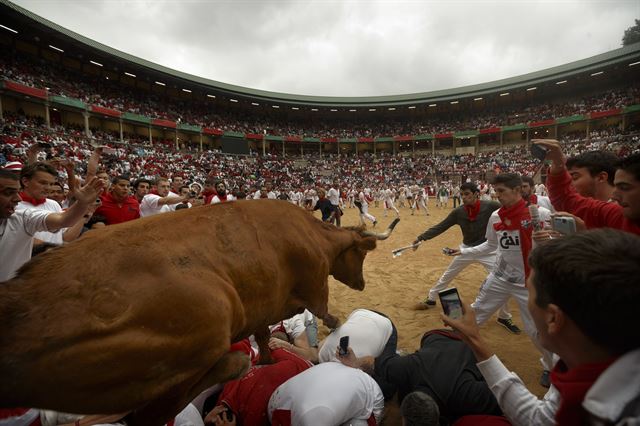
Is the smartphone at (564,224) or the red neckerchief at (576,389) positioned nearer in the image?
the red neckerchief at (576,389)

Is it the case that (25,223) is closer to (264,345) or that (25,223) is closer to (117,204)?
(264,345)

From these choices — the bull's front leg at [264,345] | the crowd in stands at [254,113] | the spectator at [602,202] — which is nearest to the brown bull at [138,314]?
the bull's front leg at [264,345]

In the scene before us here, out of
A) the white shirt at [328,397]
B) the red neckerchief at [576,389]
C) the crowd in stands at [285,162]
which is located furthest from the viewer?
the crowd in stands at [285,162]

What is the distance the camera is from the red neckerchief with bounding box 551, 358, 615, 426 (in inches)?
42.9

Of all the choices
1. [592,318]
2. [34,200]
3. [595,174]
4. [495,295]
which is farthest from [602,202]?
[34,200]

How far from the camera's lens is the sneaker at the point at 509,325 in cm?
484

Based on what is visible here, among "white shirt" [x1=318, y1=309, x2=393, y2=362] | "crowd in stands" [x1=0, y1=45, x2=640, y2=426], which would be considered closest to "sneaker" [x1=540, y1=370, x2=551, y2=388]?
"crowd in stands" [x1=0, y1=45, x2=640, y2=426]

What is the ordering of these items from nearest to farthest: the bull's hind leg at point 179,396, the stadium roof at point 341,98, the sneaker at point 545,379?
the bull's hind leg at point 179,396 < the sneaker at point 545,379 < the stadium roof at point 341,98

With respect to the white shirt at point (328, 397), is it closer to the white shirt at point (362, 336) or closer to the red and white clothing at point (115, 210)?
the white shirt at point (362, 336)

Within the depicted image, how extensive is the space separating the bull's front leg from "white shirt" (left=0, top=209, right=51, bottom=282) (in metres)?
2.13

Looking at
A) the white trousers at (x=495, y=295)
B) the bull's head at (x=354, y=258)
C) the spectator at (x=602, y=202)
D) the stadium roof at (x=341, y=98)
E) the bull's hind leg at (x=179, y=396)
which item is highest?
the stadium roof at (x=341, y=98)

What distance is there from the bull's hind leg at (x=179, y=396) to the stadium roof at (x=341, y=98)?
1572 inches

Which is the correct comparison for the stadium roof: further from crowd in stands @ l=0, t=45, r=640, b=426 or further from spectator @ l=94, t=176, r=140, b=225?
crowd in stands @ l=0, t=45, r=640, b=426

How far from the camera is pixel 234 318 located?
1.67m
